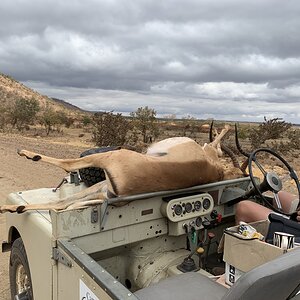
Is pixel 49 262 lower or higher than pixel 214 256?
higher

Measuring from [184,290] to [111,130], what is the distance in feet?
62.9

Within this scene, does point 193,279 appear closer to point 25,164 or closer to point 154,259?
point 154,259

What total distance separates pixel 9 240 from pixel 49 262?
115 cm

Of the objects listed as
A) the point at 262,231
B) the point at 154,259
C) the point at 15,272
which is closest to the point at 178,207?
the point at 154,259

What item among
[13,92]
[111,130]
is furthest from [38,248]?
[13,92]

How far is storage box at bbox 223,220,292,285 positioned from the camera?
94.7 inches

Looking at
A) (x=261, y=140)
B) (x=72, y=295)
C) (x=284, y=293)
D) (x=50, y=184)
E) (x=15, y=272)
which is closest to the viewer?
(x=284, y=293)

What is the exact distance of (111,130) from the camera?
69.6ft

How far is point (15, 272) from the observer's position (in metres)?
3.45

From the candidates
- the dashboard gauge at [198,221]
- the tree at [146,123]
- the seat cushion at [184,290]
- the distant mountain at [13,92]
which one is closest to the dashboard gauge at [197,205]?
the dashboard gauge at [198,221]

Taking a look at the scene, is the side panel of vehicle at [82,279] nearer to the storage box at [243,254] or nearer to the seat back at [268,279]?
the seat back at [268,279]

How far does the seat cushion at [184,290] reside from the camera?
2.20 metres

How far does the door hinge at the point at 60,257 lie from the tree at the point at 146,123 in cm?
2376

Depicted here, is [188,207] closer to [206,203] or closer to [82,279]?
[206,203]
